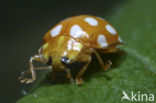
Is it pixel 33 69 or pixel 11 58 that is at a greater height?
pixel 33 69

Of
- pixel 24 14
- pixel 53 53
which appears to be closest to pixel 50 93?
pixel 53 53

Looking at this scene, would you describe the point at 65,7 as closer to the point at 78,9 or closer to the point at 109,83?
the point at 78,9

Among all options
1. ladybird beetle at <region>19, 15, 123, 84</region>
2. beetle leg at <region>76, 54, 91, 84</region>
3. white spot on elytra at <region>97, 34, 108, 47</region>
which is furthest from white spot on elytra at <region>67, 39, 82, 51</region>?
white spot on elytra at <region>97, 34, 108, 47</region>

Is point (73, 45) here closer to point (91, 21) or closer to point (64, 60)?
point (64, 60)

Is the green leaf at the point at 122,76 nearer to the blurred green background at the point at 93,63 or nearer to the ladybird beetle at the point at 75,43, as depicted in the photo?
the blurred green background at the point at 93,63

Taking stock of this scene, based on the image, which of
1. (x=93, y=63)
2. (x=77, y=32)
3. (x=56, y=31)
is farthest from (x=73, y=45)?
(x=93, y=63)

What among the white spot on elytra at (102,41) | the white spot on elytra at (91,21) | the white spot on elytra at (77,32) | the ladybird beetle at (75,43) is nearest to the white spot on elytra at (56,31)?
the ladybird beetle at (75,43)

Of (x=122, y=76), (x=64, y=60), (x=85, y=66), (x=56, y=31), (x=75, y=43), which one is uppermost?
(x=56, y=31)

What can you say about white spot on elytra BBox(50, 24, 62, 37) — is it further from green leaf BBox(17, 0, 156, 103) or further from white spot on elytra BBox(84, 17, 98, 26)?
green leaf BBox(17, 0, 156, 103)
